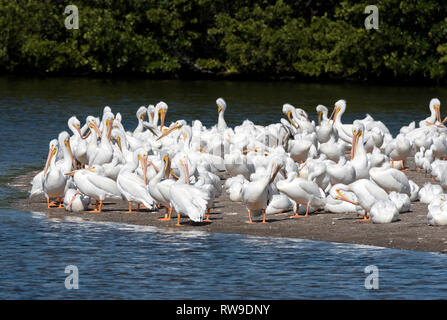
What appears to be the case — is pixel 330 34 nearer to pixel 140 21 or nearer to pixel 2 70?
pixel 140 21

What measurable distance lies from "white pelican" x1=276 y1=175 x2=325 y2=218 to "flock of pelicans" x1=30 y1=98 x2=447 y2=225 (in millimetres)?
16

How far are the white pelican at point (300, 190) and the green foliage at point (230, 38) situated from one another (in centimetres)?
3382

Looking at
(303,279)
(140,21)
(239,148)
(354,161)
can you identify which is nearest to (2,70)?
(140,21)

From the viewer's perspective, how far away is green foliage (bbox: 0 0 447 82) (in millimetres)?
49281

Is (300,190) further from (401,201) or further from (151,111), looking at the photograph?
(151,111)

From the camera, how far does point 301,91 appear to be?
48438mm

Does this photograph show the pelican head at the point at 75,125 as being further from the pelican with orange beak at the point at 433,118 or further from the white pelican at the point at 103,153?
the pelican with orange beak at the point at 433,118

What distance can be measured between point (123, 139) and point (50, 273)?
7337 mm

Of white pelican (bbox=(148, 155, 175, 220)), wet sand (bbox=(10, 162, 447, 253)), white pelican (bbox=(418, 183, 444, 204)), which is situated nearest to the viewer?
wet sand (bbox=(10, 162, 447, 253))

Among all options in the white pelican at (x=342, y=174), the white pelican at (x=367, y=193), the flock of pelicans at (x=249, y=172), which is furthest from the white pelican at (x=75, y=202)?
the white pelican at (x=367, y=193)

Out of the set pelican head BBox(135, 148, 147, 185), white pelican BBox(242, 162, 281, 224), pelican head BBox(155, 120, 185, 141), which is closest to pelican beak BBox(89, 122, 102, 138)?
pelican head BBox(155, 120, 185, 141)

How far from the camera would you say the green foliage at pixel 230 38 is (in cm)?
4928

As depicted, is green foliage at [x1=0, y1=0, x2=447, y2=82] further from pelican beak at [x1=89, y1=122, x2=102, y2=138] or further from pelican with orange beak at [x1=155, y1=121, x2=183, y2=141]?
pelican beak at [x1=89, y1=122, x2=102, y2=138]
